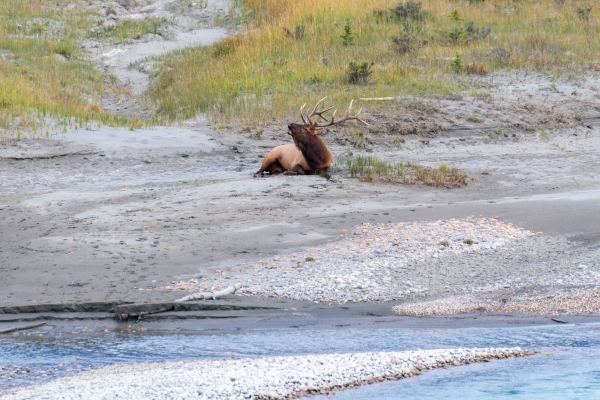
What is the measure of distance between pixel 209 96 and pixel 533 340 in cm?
1154

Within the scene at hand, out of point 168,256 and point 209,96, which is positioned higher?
point 209,96

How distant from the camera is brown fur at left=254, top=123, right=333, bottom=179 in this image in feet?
42.1

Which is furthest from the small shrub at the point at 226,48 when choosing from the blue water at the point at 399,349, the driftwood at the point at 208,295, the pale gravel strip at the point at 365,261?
the blue water at the point at 399,349

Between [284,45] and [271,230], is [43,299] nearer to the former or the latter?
[271,230]

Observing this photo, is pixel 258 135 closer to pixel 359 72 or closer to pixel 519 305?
pixel 359 72

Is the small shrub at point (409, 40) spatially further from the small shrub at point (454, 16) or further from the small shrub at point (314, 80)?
the small shrub at point (314, 80)

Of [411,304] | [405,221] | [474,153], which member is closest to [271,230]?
[405,221]

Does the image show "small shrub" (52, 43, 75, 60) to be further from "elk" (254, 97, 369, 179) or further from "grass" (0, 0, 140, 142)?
"elk" (254, 97, 369, 179)

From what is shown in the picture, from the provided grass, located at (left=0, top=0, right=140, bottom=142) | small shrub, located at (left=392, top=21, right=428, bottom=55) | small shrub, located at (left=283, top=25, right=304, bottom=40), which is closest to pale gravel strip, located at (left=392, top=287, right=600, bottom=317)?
grass, located at (left=0, top=0, right=140, bottom=142)

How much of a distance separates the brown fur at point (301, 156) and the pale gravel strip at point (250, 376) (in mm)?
6451

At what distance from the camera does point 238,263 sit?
8500 mm

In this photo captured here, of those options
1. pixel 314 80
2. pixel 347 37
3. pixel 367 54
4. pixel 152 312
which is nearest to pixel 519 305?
pixel 152 312

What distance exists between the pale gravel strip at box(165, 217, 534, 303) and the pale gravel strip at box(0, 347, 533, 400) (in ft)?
4.37

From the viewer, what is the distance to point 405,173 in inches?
491
